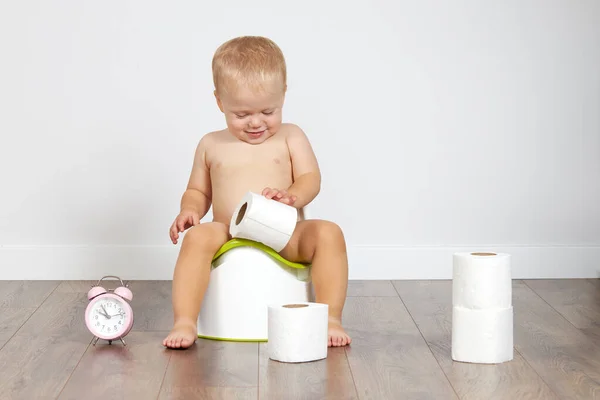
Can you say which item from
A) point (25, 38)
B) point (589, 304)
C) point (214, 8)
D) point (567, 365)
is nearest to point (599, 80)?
point (589, 304)

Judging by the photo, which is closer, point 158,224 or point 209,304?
point 209,304

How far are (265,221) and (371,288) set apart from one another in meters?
0.81

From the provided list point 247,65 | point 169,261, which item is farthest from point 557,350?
point 169,261

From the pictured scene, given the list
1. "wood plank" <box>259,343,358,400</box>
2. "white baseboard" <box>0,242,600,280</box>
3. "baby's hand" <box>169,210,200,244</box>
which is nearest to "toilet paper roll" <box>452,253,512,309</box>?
"wood plank" <box>259,343,358,400</box>

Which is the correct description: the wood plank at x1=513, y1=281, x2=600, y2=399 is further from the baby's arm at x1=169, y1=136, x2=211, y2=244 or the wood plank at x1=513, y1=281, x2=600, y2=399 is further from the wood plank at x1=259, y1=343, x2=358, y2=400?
the baby's arm at x1=169, y1=136, x2=211, y2=244

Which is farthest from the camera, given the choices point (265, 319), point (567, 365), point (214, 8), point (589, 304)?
point (214, 8)

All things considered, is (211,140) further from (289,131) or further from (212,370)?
(212,370)

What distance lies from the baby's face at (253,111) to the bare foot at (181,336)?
1.47 feet

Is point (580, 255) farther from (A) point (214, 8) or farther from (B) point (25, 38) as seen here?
(B) point (25, 38)

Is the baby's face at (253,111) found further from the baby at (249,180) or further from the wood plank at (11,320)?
the wood plank at (11,320)

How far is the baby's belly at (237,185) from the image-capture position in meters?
2.21

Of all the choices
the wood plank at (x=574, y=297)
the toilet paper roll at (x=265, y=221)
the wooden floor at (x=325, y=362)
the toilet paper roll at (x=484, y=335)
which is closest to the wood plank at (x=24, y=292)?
the wooden floor at (x=325, y=362)

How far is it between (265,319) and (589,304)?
0.90m

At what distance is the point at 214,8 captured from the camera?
2.86 m
